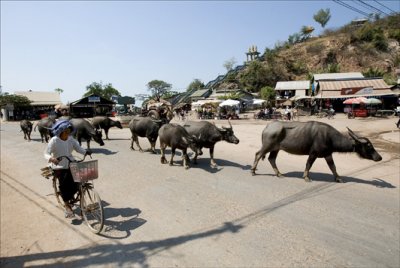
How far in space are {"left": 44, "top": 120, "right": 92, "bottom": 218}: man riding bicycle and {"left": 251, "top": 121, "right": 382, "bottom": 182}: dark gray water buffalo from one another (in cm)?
579

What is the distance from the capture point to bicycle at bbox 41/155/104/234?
5.60 m

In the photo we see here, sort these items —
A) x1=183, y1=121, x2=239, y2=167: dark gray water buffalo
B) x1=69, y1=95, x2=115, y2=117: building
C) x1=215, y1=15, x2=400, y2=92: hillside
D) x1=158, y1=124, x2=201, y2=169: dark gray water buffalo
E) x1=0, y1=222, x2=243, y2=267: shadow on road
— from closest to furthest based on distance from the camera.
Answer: x1=0, y1=222, x2=243, y2=267: shadow on road → x1=158, y1=124, x2=201, y2=169: dark gray water buffalo → x1=183, y1=121, x2=239, y2=167: dark gray water buffalo → x1=69, y1=95, x2=115, y2=117: building → x1=215, y1=15, x2=400, y2=92: hillside

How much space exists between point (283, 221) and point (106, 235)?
3.51m

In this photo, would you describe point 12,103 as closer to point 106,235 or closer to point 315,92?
point 315,92

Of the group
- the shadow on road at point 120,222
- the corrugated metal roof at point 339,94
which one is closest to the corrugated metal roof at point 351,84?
the corrugated metal roof at point 339,94

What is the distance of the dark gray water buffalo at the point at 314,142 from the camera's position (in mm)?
9492

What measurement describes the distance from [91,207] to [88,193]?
28cm

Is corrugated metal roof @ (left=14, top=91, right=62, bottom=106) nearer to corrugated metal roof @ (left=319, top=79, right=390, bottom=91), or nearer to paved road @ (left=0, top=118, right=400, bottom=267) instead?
corrugated metal roof @ (left=319, top=79, right=390, bottom=91)

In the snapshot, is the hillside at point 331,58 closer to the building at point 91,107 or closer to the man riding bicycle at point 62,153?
the building at point 91,107

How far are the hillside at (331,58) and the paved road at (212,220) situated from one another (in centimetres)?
6222

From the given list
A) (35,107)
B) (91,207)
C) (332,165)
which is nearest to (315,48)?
(35,107)

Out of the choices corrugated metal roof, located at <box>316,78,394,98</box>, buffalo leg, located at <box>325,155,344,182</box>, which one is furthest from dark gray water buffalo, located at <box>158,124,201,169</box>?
corrugated metal roof, located at <box>316,78,394,98</box>

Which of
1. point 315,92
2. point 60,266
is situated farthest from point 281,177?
point 315,92

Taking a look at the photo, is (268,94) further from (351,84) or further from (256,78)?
(351,84)
